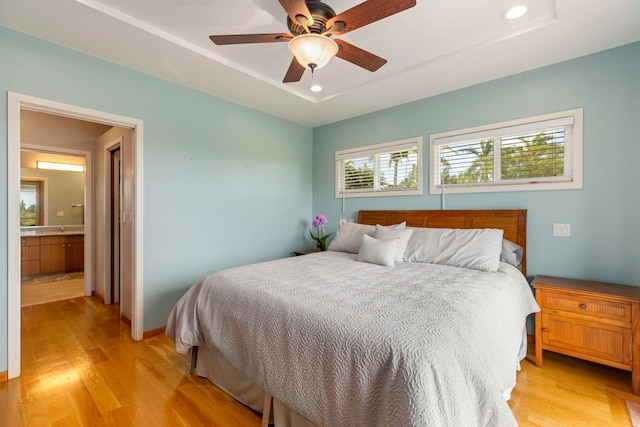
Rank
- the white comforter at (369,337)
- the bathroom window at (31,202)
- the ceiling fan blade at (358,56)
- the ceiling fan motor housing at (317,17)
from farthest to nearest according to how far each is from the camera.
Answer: the bathroom window at (31,202) < the ceiling fan blade at (358,56) < the ceiling fan motor housing at (317,17) < the white comforter at (369,337)

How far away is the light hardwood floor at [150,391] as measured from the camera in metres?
1.68

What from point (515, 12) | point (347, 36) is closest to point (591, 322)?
point (515, 12)

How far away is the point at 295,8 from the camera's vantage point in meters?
1.51

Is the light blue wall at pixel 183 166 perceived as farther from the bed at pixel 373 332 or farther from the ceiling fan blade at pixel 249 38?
the ceiling fan blade at pixel 249 38

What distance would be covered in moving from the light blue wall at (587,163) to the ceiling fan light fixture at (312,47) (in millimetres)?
1999

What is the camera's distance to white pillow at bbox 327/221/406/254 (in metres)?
3.18

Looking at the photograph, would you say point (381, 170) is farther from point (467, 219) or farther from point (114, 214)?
point (114, 214)

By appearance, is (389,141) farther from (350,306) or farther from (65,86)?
(65,86)

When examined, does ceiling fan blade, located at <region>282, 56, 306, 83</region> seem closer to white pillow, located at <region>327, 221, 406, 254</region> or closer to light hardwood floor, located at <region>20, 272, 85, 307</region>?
white pillow, located at <region>327, 221, 406, 254</region>

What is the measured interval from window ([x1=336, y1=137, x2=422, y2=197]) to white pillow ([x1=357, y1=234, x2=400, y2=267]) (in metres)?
1.13

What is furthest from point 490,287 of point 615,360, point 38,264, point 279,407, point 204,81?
point 38,264

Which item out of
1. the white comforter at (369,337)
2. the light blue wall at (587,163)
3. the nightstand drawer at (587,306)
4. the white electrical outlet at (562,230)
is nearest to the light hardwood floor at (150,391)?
the white comforter at (369,337)

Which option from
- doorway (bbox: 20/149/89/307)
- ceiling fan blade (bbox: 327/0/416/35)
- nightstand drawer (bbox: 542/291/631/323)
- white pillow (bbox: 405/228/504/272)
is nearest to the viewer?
ceiling fan blade (bbox: 327/0/416/35)

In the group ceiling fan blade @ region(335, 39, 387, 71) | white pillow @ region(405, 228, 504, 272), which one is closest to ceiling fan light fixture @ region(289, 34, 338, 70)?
ceiling fan blade @ region(335, 39, 387, 71)
